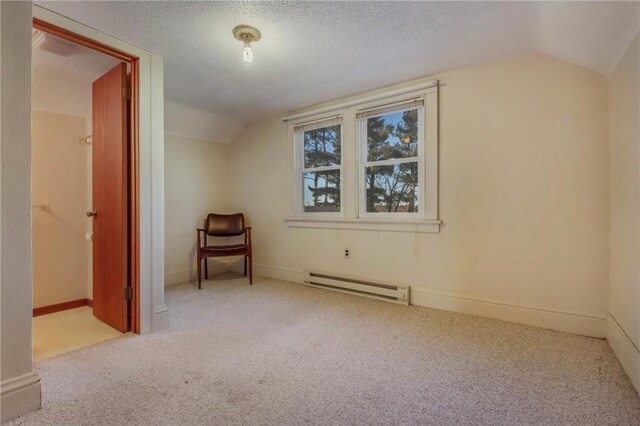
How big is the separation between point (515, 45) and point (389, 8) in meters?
1.06

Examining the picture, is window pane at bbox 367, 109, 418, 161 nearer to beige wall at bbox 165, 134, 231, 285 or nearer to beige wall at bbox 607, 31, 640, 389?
beige wall at bbox 607, 31, 640, 389

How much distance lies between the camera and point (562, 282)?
2127mm

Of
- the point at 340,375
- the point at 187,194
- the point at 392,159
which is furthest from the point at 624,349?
the point at 187,194

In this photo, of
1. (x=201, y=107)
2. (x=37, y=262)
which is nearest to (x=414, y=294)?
(x=201, y=107)

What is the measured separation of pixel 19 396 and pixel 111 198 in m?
1.35

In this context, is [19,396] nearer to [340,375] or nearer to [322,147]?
[340,375]

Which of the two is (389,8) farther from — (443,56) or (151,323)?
(151,323)

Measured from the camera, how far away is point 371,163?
3037 millimetres

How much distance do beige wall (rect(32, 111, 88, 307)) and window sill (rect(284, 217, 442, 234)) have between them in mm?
2075

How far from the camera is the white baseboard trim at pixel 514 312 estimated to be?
6.68 ft

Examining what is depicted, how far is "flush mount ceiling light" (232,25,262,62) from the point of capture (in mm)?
1903

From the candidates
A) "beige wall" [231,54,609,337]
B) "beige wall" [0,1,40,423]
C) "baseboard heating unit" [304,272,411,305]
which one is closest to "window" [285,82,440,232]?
"beige wall" [231,54,609,337]

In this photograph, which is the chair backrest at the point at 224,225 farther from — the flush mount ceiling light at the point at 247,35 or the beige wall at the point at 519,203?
the flush mount ceiling light at the point at 247,35

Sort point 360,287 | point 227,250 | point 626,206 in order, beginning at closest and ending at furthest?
point 626,206
point 360,287
point 227,250
